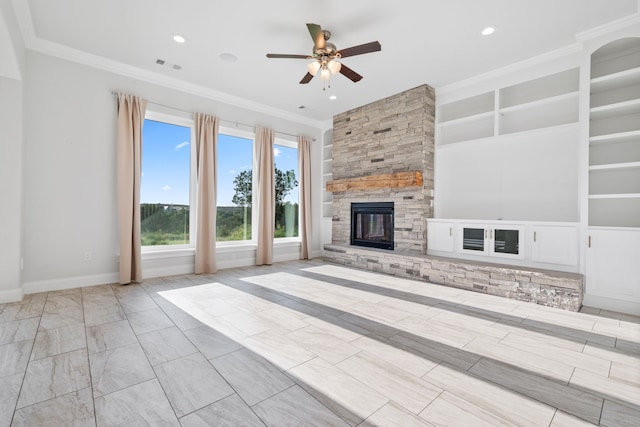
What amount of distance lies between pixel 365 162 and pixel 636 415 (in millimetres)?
4539

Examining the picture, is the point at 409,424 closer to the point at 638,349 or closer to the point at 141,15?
the point at 638,349

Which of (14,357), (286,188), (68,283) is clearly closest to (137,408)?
(14,357)

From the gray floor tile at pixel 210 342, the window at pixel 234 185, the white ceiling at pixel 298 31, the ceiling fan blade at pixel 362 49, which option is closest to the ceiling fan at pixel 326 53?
the ceiling fan blade at pixel 362 49

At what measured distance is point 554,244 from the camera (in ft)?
11.4

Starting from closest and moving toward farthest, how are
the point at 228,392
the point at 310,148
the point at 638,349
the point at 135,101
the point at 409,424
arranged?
the point at 409,424
the point at 228,392
the point at 638,349
the point at 135,101
the point at 310,148

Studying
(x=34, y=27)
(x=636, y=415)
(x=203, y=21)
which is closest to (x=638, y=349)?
(x=636, y=415)

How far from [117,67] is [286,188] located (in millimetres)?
3223

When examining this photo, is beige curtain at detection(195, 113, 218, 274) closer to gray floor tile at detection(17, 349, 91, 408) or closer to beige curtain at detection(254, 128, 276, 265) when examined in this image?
beige curtain at detection(254, 128, 276, 265)

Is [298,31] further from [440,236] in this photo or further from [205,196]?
[440,236]

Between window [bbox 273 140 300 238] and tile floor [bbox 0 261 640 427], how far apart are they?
267 cm

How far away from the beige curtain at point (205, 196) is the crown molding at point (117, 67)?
0.44 metres

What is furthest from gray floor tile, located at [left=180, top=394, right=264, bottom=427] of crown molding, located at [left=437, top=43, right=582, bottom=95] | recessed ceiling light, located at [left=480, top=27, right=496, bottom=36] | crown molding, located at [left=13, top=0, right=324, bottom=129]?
crown molding, located at [left=437, top=43, right=582, bottom=95]

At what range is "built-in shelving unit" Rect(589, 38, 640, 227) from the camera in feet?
10.6

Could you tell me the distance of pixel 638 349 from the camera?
7.15 ft
